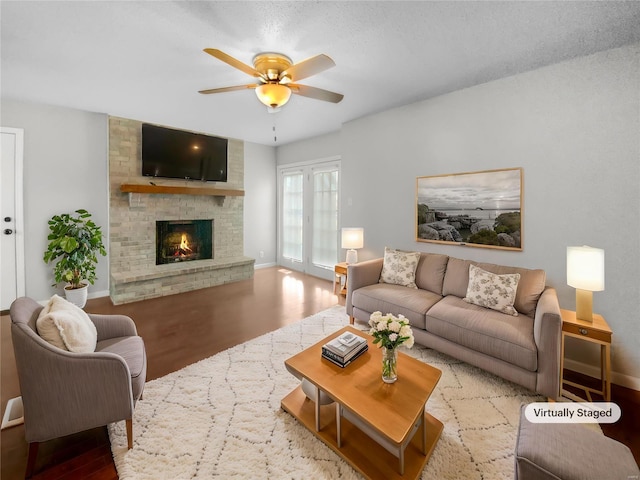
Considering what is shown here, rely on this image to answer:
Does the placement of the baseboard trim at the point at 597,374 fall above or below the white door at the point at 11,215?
below

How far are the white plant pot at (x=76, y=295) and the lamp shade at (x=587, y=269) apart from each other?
538cm

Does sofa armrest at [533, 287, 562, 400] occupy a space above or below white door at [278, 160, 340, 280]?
below

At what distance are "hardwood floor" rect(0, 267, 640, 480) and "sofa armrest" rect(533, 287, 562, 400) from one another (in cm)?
39

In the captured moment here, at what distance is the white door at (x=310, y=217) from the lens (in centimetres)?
528

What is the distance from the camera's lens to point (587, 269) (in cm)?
212

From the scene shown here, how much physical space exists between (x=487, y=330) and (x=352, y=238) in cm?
215

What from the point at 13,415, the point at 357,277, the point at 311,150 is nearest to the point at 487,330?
the point at 357,277

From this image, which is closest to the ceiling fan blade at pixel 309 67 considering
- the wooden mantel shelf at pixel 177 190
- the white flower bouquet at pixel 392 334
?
the white flower bouquet at pixel 392 334

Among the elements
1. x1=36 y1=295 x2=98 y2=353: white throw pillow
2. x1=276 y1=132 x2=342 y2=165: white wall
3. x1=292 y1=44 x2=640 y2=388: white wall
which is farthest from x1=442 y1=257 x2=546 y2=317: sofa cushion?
x1=36 y1=295 x2=98 y2=353: white throw pillow

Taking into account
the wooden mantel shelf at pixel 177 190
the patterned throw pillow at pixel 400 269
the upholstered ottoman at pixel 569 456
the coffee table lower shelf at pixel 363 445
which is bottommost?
the coffee table lower shelf at pixel 363 445

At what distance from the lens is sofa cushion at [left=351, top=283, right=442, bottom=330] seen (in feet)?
8.82

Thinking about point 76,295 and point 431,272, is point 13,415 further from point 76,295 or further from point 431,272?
point 431,272

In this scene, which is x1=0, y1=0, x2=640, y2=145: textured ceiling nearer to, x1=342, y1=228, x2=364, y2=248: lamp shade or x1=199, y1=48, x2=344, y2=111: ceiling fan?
x1=199, y1=48, x2=344, y2=111: ceiling fan

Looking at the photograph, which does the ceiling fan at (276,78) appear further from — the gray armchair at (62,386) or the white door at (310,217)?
the white door at (310,217)
